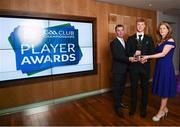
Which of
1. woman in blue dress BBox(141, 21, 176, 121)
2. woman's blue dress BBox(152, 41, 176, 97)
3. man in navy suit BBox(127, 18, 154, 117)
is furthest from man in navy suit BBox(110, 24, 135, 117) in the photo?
woman's blue dress BBox(152, 41, 176, 97)

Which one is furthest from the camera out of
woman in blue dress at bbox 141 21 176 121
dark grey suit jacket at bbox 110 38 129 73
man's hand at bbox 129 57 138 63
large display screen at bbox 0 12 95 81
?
large display screen at bbox 0 12 95 81

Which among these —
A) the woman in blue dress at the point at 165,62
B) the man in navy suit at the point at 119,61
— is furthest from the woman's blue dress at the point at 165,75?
the man in navy suit at the point at 119,61

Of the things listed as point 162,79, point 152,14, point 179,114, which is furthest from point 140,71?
point 152,14

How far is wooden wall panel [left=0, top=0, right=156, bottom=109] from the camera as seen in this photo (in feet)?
10.3

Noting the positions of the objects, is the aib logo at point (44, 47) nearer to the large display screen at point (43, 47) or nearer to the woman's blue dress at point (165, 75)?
the large display screen at point (43, 47)

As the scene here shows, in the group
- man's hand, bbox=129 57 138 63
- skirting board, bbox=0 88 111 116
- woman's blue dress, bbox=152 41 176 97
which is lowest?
skirting board, bbox=0 88 111 116

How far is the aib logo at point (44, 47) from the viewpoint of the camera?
3.16 meters

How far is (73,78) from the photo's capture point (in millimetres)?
3883

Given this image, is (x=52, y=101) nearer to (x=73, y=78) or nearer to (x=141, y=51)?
(x=73, y=78)

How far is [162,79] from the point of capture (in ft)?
8.28

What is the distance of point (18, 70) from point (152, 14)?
4.34 meters

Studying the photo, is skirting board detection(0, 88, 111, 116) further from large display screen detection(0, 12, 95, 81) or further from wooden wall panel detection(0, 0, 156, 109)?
large display screen detection(0, 12, 95, 81)

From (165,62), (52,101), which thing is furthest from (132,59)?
(52,101)

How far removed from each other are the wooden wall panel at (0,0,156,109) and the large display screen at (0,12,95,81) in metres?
0.18
